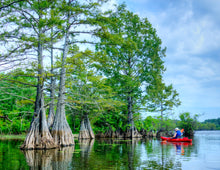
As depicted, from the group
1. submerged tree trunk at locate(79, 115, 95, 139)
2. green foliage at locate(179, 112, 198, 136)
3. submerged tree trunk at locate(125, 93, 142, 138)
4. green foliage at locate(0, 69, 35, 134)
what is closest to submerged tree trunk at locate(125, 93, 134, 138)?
submerged tree trunk at locate(125, 93, 142, 138)

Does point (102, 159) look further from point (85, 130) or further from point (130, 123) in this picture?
point (130, 123)

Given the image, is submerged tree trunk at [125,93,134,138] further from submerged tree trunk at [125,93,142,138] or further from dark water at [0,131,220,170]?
dark water at [0,131,220,170]

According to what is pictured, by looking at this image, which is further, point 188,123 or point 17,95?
point 188,123

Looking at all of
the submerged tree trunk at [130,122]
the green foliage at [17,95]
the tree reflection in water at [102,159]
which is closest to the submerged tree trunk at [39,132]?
the green foliage at [17,95]

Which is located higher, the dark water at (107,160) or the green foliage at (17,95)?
the green foliage at (17,95)

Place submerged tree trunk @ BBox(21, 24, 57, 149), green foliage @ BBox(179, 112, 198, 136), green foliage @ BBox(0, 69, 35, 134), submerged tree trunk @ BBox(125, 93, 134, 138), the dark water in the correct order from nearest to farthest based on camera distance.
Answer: green foliage @ BBox(0, 69, 35, 134) → the dark water → submerged tree trunk @ BBox(21, 24, 57, 149) → submerged tree trunk @ BBox(125, 93, 134, 138) → green foliage @ BBox(179, 112, 198, 136)

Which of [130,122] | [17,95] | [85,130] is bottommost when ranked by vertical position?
[85,130]

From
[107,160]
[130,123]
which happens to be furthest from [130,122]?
[107,160]

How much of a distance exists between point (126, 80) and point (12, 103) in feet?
56.6

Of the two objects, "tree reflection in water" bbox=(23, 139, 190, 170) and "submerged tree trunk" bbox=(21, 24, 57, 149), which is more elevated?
"submerged tree trunk" bbox=(21, 24, 57, 149)

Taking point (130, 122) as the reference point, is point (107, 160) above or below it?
below

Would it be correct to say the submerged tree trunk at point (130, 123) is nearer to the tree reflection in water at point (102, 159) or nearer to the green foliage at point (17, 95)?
the green foliage at point (17, 95)

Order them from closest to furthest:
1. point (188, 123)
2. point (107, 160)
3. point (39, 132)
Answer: point (107, 160)
point (39, 132)
point (188, 123)

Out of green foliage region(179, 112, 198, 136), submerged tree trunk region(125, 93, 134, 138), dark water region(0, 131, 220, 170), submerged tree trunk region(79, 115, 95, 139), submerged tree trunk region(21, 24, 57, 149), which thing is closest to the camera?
dark water region(0, 131, 220, 170)
